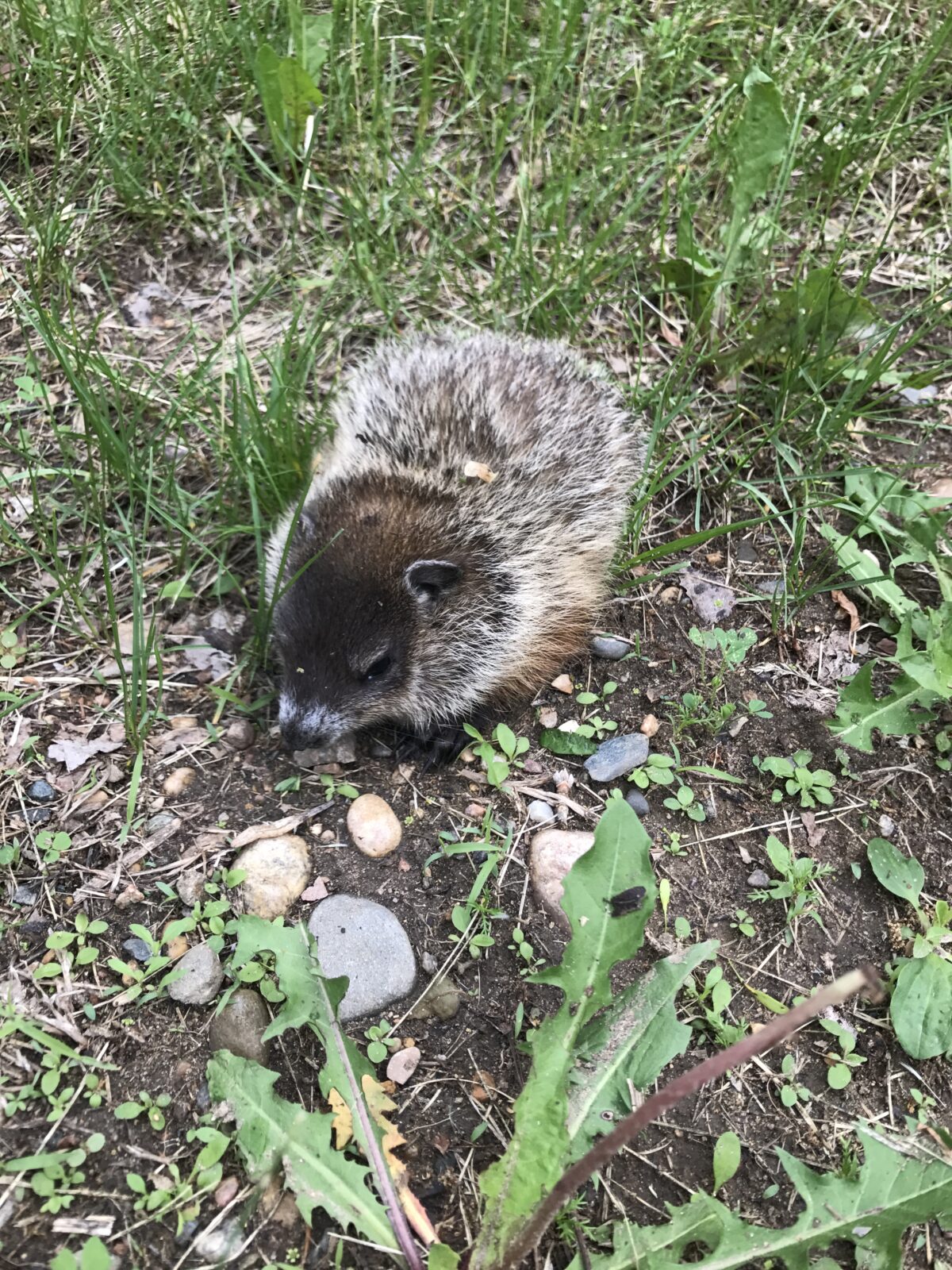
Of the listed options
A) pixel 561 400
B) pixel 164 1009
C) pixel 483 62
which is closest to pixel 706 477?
pixel 561 400

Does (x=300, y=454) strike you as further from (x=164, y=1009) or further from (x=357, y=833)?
(x=164, y=1009)

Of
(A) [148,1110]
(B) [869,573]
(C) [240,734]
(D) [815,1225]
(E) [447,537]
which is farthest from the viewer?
(B) [869,573]

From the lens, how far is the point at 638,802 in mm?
3766

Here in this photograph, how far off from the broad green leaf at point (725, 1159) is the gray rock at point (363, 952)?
1099mm

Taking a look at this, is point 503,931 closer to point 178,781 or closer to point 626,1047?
point 626,1047

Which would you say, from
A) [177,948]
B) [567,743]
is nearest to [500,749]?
[567,743]

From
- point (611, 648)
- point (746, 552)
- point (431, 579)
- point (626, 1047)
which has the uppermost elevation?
point (431, 579)

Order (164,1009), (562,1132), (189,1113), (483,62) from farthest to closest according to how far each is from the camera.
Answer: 1. (483,62)
2. (164,1009)
3. (189,1113)
4. (562,1132)

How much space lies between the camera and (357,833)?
3641 millimetres

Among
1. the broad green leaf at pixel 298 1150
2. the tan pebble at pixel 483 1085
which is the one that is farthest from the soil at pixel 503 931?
the broad green leaf at pixel 298 1150

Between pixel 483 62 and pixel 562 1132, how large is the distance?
5521 mm

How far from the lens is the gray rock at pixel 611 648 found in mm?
4270

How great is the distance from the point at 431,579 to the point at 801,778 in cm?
172

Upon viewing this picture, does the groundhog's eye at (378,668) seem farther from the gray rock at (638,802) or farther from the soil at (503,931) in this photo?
the gray rock at (638,802)
